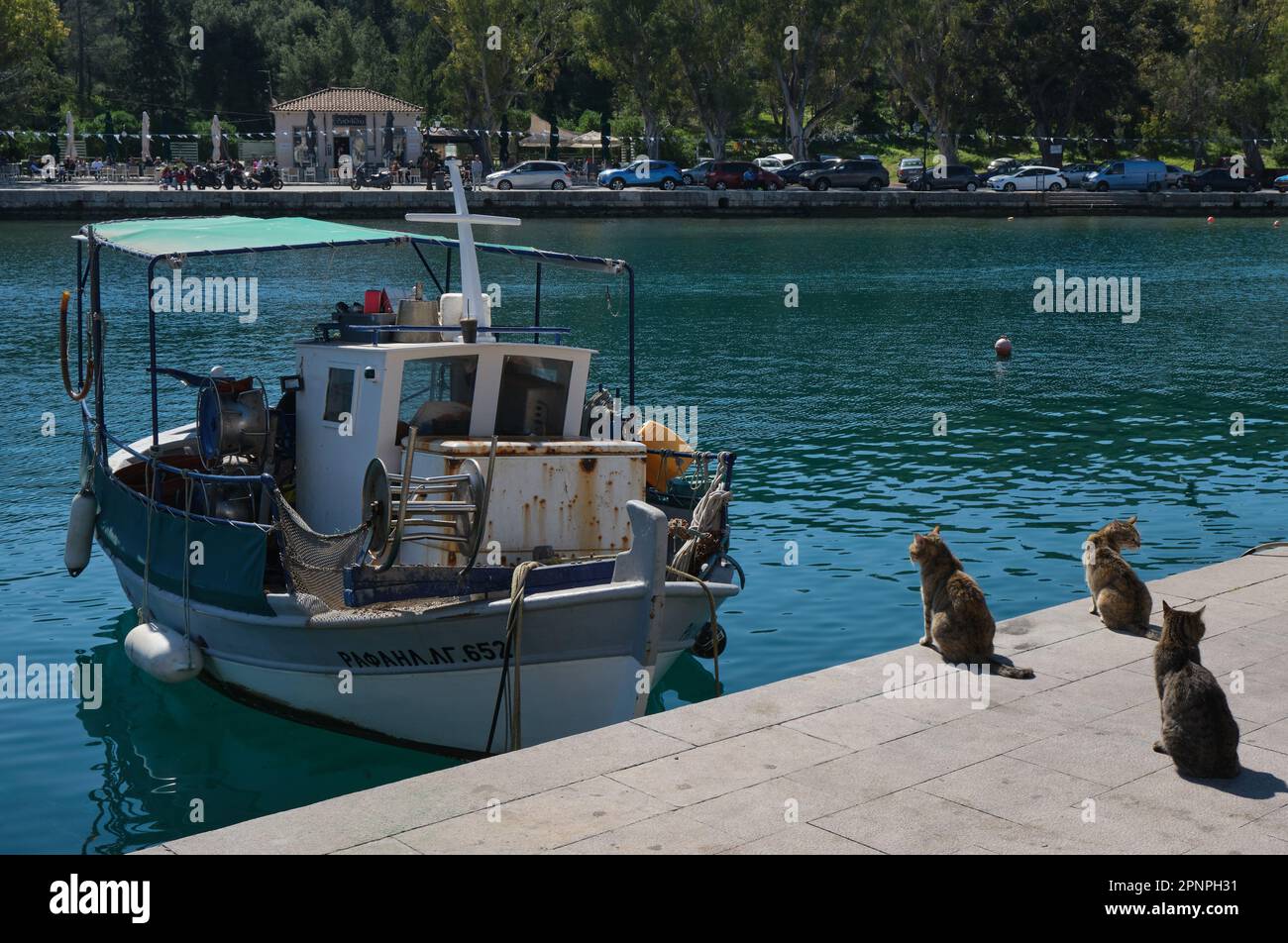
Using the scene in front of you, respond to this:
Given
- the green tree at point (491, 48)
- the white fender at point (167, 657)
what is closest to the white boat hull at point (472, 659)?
the white fender at point (167, 657)

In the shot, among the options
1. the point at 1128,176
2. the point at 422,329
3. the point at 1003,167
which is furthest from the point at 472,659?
the point at 1003,167

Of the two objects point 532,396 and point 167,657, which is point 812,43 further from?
point 167,657

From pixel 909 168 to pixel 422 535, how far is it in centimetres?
7401

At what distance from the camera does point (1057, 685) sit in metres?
9.23

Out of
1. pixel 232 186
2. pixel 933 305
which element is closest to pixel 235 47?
pixel 232 186

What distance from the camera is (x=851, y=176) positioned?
252 ft

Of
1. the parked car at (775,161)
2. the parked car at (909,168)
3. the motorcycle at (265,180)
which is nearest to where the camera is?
the motorcycle at (265,180)

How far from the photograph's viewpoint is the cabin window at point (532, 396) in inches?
496

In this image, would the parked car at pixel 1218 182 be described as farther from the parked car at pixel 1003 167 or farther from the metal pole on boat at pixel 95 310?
the metal pole on boat at pixel 95 310

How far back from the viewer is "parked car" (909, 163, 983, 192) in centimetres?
7688

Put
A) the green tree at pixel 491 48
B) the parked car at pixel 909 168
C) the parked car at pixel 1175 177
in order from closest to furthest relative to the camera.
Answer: the parked car at pixel 1175 177 → the parked car at pixel 909 168 → the green tree at pixel 491 48

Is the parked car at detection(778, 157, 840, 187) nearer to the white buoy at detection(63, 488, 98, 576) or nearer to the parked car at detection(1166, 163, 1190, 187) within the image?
the parked car at detection(1166, 163, 1190, 187)
